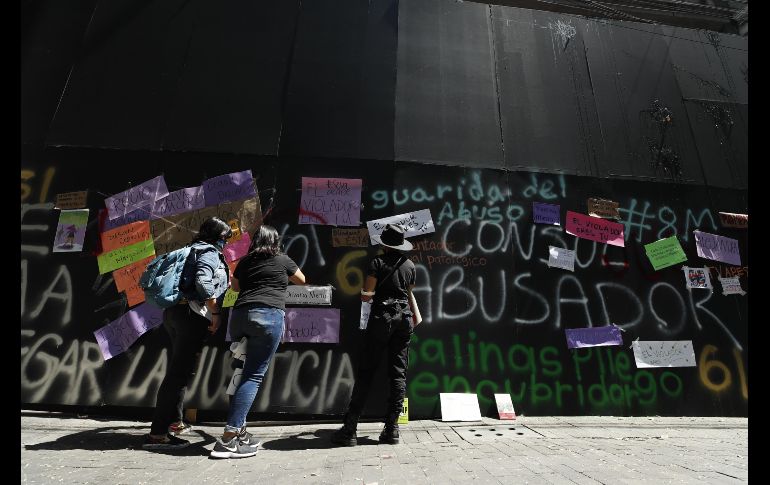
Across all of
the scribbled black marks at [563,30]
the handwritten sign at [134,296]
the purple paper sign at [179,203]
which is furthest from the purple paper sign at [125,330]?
the scribbled black marks at [563,30]

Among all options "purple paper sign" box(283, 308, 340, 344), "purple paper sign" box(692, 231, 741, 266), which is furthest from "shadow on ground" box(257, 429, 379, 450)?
"purple paper sign" box(692, 231, 741, 266)

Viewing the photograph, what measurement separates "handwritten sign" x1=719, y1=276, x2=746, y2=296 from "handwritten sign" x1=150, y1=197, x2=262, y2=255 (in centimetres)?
533

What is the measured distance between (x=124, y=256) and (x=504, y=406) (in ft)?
13.6

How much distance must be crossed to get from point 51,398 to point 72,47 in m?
4.01

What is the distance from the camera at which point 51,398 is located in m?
3.90

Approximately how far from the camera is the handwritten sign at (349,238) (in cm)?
429

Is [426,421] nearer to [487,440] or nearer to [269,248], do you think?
[487,440]

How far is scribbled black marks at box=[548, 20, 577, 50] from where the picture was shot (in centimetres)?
548

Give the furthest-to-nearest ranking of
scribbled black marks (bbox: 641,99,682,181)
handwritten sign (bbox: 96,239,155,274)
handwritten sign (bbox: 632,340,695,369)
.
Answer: scribbled black marks (bbox: 641,99,682,181), handwritten sign (bbox: 632,340,695,369), handwritten sign (bbox: 96,239,155,274)

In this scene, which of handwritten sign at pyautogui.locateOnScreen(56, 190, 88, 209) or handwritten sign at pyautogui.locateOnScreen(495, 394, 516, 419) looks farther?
handwritten sign at pyautogui.locateOnScreen(56, 190, 88, 209)

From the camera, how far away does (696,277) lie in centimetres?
469

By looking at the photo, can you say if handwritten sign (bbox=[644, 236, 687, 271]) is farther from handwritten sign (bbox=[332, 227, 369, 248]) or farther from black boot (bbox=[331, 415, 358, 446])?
black boot (bbox=[331, 415, 358, 446])

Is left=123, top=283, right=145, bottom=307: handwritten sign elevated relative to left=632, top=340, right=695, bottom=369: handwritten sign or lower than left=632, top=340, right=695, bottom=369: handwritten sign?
elevated
